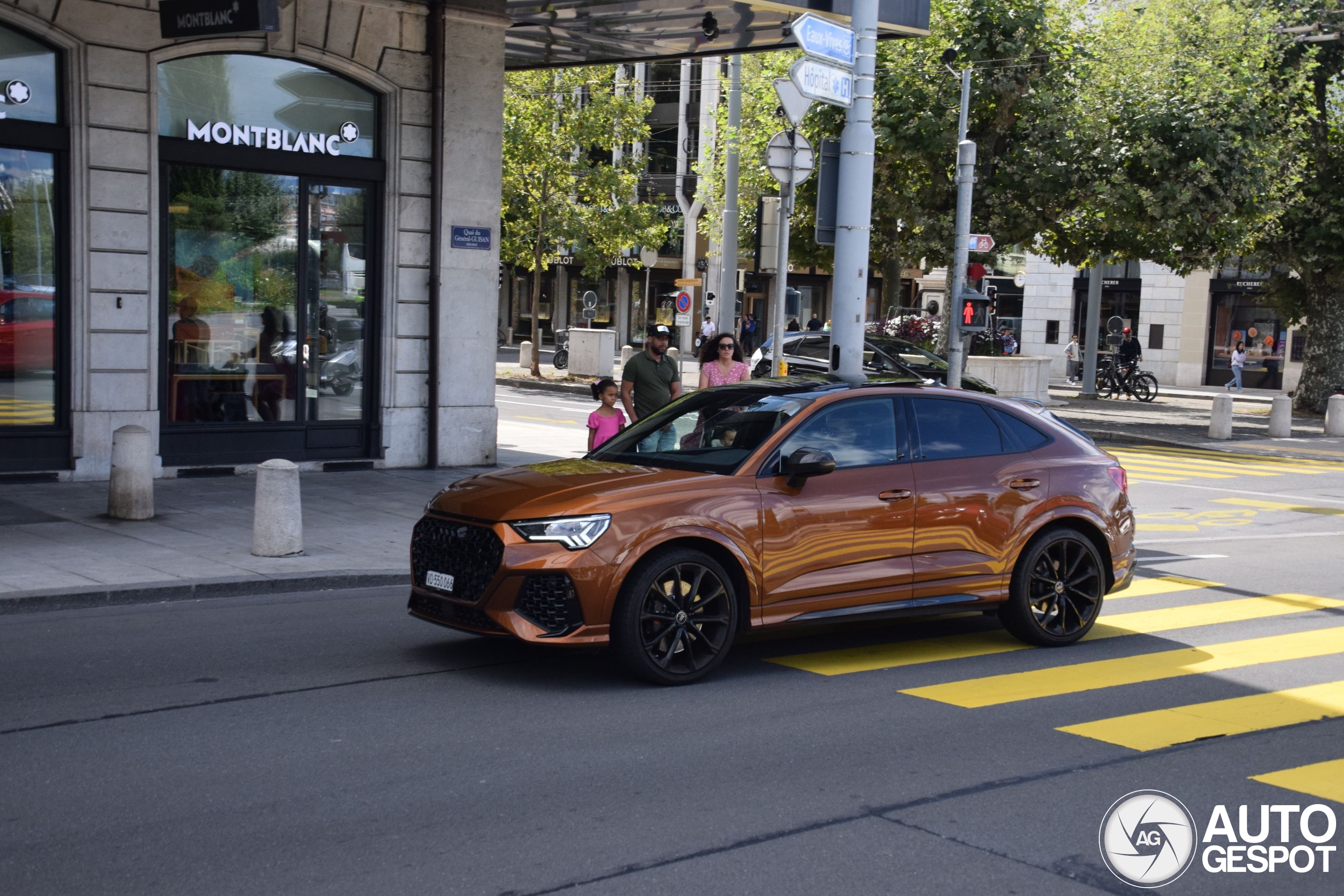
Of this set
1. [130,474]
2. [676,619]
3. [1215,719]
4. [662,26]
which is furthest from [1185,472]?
[676,619]

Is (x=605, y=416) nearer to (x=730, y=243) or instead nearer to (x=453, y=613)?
(x=453, y=613)

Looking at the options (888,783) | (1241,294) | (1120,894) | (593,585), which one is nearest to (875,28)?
(593,585)

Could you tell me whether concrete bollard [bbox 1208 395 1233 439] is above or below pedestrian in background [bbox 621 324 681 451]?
below

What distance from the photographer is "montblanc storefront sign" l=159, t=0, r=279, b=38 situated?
11.9 m

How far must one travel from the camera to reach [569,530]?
6.75 metres

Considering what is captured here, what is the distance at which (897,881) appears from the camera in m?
4.51

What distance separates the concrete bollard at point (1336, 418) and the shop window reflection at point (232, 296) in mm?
20310

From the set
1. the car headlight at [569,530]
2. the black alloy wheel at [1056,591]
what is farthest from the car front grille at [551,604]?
the black alloy wheel at [1056,591]

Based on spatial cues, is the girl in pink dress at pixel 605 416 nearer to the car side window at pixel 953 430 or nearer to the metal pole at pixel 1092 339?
the car side window at pixel 953 430

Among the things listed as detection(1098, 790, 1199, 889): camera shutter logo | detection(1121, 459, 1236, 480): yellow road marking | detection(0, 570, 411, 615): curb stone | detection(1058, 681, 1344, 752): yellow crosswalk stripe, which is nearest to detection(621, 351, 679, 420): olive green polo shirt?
detection(0, 570, 411, 615): curb stone

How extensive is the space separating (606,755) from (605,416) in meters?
6.14

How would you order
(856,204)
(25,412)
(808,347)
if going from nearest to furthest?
1. (856,204)
2. (25,412)
3. (808,347)

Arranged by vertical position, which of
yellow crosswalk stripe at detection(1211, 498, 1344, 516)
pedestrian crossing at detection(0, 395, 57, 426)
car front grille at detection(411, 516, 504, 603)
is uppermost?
pedestrian crossing at detection(0, 395, 57, 426)

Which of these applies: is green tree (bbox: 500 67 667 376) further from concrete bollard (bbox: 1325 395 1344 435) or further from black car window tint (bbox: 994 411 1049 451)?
black car window tint (bbox: 994 411 1049 451)
